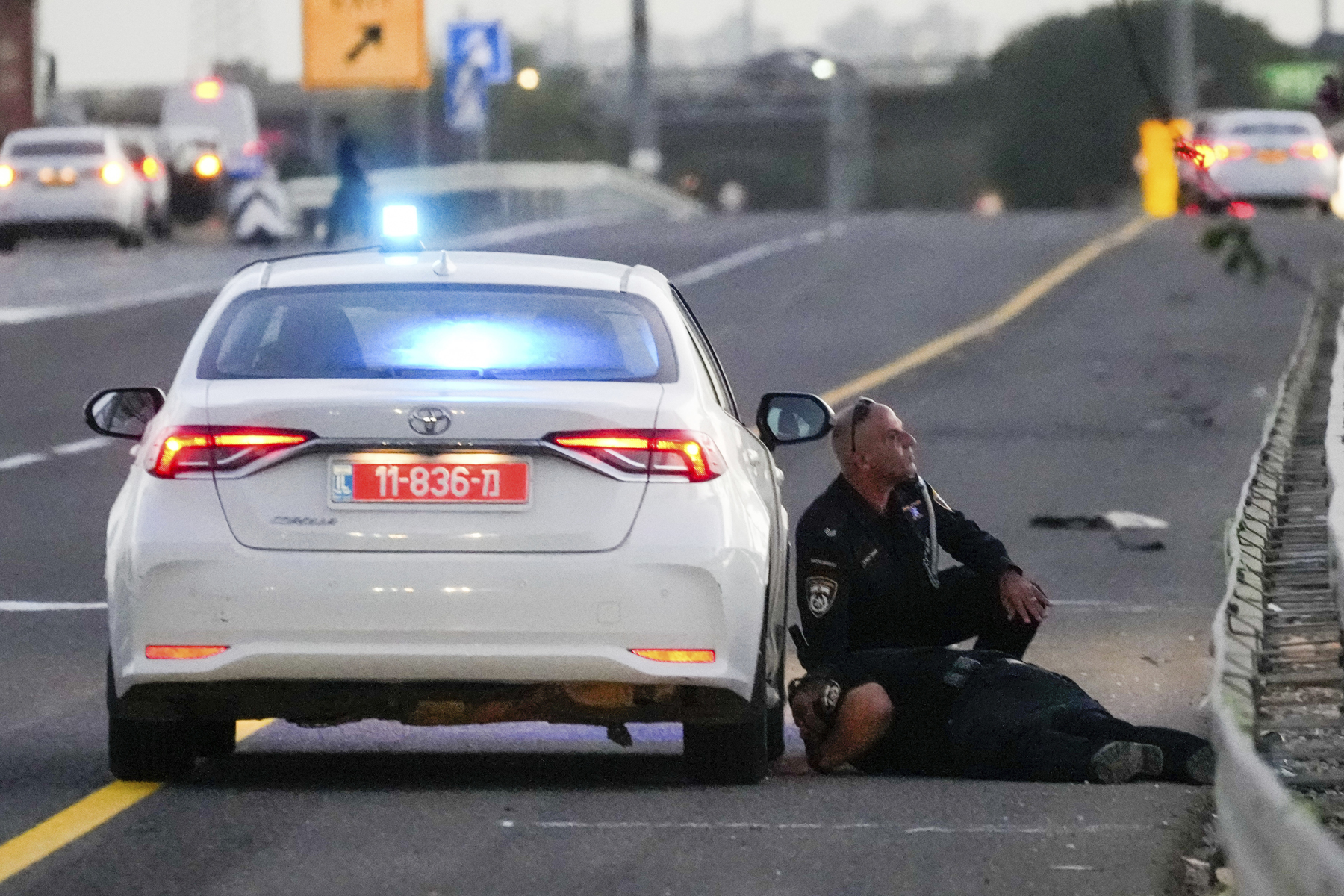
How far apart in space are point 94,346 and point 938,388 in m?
7.60

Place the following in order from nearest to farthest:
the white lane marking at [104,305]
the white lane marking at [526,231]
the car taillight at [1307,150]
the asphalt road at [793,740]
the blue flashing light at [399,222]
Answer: the asphalt road at [793,740], the blue flashing light at [399,222], the white lane marking at [104,305], the white lane marking at [526,231], the car taillight at [1307,150]

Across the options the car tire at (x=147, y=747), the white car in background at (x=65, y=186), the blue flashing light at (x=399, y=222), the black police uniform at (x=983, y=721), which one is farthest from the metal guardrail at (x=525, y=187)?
the car tire at (x=147, y=747)

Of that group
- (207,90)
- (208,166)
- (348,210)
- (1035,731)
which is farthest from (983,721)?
(207,90)

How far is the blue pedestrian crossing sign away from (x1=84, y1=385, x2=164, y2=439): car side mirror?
1670 inches

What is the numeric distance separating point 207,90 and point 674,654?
5728 cm

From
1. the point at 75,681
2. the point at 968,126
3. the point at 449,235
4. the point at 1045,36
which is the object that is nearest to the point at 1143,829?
the point at 75,681

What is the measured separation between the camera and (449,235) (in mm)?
46938

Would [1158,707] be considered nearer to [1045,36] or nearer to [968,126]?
[1045,36]

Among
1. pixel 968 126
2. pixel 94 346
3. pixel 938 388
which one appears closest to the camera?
pixel 938 388

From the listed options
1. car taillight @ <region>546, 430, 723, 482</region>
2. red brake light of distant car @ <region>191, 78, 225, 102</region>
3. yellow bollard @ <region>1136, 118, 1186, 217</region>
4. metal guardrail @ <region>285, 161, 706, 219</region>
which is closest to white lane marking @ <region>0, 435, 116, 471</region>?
car taillight @ <region>546, 430, 723, 482</region>

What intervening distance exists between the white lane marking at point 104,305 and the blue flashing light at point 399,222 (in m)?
19.7

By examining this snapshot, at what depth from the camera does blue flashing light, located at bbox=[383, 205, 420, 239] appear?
10.2 m

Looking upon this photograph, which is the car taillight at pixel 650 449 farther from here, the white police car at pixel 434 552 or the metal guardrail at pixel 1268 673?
the metal guardrail at pixel 1268 673

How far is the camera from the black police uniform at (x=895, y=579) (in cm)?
872
